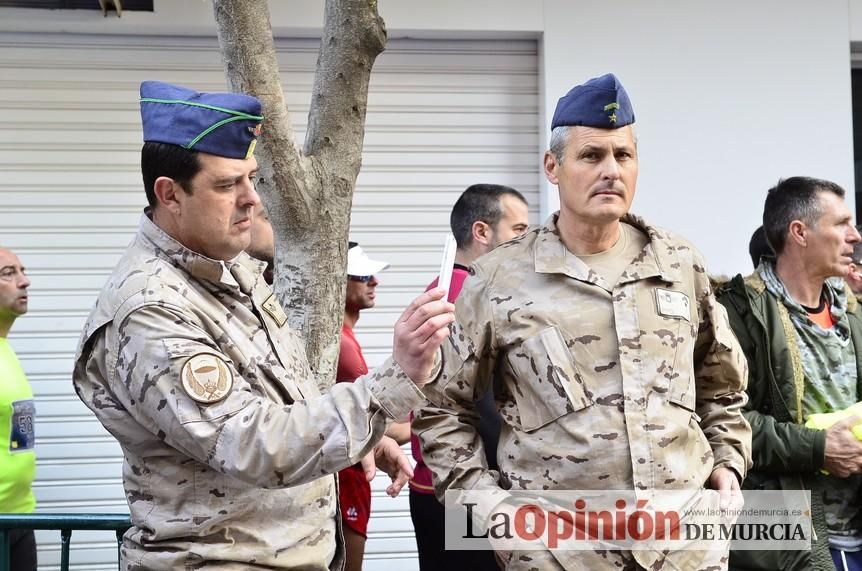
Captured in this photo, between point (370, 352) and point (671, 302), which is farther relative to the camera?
point (370, 352)

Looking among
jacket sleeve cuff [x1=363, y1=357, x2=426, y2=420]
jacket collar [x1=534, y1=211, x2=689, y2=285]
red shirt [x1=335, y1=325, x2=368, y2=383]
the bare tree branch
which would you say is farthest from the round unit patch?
red shirt [x1=335, y1=325, x2=368, y2=383]

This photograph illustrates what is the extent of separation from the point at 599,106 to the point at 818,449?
5.98ft

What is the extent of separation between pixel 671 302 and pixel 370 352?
4.49 m

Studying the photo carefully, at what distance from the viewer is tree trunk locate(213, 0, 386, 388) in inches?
160

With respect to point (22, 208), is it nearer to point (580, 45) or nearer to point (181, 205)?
point (580, 45)

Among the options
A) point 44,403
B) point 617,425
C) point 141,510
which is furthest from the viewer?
point 44,403

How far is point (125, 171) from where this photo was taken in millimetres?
7598

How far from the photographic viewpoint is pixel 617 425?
3209 mm

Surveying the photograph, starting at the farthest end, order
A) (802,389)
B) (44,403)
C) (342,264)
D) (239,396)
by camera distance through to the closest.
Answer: (44,403)
(802,389)
(342,264)
(239,396)

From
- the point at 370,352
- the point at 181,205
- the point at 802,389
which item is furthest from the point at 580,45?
the point at 181,205

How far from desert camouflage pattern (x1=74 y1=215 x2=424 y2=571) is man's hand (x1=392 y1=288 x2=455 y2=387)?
37mm

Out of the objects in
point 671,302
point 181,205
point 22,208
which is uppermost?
point 22,208

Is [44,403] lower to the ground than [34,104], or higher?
lower

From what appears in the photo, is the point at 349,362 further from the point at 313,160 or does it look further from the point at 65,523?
the point at 65,523
